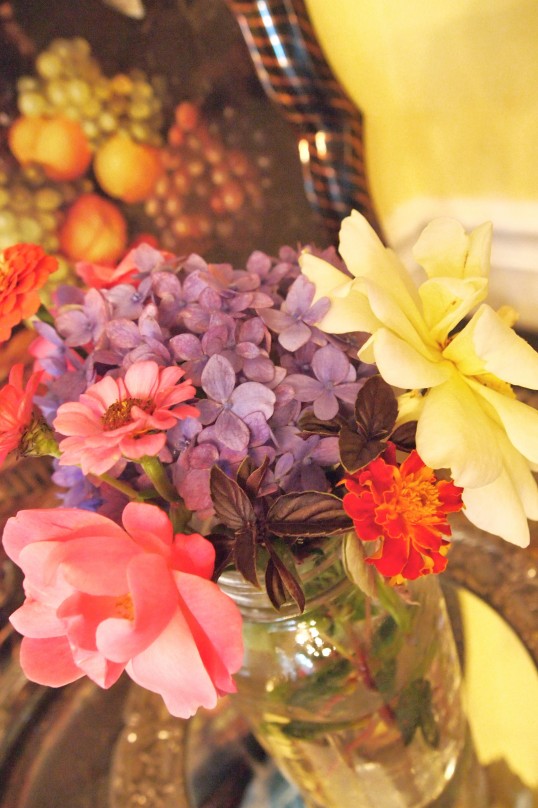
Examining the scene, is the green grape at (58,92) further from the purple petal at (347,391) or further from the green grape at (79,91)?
the purple petal at (347,391)

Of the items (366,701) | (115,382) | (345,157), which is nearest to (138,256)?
(115,382)

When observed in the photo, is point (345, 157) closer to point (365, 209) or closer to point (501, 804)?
point (365, 209)

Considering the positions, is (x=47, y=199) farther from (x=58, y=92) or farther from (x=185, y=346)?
(x=185, y=346)

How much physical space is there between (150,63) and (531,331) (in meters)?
0.44

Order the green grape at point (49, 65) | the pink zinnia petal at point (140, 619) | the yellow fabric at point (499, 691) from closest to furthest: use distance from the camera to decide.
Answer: the pink zinnia petal at point (140, 619), the yellow fabric at point (499, 691), the green grape at point (49, 65)

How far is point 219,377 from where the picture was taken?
0.28 metres

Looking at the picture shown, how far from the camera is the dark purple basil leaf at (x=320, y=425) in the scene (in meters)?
0.28

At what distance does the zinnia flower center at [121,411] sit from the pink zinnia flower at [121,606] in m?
0.03

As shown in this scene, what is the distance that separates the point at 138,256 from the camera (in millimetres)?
343

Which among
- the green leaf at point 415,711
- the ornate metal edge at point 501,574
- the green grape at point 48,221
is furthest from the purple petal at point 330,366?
the green grape at point 48,221

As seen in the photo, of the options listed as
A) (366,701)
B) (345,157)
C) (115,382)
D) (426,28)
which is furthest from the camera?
(345,157)

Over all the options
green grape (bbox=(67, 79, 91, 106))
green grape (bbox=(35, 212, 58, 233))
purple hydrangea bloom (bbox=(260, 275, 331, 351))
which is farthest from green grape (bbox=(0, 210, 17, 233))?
purple hydrangea bloom (bbox=(260, 275, 331, 351))

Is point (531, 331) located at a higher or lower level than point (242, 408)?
lower

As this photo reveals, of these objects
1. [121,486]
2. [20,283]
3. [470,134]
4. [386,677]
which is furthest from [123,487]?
[470,134]
